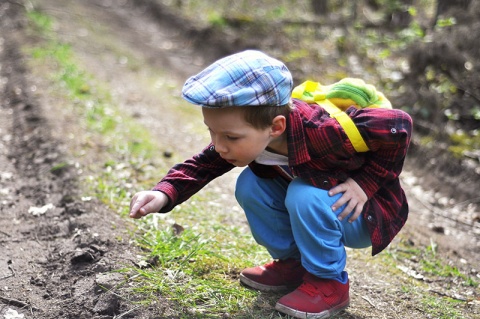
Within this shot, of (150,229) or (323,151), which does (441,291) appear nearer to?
(323,151)

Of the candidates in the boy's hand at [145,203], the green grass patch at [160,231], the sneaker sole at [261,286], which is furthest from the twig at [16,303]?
the sneaker sole at [261,286]

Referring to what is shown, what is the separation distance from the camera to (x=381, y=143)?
91.2 inches

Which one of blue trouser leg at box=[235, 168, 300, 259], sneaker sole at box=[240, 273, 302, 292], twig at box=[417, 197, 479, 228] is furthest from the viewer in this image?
twig at box=[417, 197, 479, 228]

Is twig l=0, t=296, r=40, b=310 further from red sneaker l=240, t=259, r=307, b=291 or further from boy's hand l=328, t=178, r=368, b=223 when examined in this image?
boy's hand l=328, t=178, r=368, b=223

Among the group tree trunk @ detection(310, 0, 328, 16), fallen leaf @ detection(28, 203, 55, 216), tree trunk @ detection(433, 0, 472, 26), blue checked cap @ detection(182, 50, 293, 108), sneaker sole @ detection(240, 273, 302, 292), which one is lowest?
tree trunk @ detection(310, 0, 328, 16)

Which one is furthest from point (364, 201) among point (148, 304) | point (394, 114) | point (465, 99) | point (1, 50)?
point (1, 50)

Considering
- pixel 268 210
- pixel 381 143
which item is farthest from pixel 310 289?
pixel 381 143

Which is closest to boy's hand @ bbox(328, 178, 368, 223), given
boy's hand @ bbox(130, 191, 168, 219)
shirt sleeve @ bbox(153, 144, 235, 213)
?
shirt sleeve @ bbox(153, 144, 235, 213)

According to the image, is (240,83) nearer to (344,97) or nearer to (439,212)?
(344,97)

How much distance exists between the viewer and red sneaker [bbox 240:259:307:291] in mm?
2746

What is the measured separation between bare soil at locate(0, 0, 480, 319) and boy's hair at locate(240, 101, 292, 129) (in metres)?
0.91

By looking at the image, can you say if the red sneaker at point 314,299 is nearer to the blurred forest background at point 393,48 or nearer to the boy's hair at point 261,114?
the boy's hair at point 261,114

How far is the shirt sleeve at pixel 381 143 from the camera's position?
2287 millimetres

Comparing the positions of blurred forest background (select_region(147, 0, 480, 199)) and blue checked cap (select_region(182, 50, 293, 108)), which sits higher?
blue checked cap (select_region(182, 50, 293, 108))
